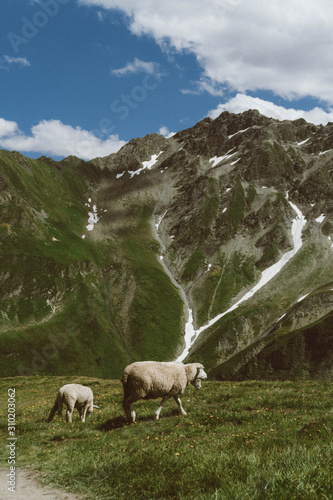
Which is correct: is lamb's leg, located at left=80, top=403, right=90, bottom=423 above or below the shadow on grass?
above

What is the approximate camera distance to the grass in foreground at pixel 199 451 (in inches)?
276

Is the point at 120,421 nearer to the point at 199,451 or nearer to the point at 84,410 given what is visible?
the point at 84,410

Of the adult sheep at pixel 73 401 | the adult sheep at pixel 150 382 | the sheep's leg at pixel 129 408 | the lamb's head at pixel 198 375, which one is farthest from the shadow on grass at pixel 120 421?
the lamb's head at pixel 198 375

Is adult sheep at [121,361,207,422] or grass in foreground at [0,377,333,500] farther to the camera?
adult sheep at [121,361,207,422]

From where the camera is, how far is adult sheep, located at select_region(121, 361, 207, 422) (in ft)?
58.2

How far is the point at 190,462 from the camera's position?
9180 millimetres

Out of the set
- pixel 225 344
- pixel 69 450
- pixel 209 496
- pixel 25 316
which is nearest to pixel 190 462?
pixel 209 496

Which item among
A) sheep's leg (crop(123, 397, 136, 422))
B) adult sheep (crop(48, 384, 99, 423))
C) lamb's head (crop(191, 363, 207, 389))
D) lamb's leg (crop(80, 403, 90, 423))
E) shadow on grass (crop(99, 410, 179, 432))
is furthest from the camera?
lamb's head (crop(191, 363, 207, 389))

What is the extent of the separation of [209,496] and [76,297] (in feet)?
658

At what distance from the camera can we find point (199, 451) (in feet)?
33.8

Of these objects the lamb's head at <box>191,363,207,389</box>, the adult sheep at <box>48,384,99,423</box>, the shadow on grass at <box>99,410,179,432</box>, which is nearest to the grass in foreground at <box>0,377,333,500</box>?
the shadow on grass at <box>99,410,179,432</box>

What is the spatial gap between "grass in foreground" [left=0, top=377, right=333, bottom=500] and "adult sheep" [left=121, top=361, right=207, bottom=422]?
3.25 feet

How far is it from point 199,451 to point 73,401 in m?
13.4

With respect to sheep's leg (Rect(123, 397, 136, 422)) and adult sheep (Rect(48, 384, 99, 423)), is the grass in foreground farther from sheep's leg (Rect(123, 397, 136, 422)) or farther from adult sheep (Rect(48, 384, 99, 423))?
adult sheep (Rect(48, 384, 99, 423))
